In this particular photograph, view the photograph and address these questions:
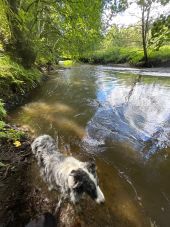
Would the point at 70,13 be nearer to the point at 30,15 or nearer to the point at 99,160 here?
the point at 30,15

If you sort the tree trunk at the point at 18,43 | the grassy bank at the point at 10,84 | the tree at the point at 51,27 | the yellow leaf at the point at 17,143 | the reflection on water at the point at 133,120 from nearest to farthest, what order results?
the yellow leaf at the point at 17,143 → the reflection on water at the point at 133,120 → the grassy bank at the point at 10,84 → the tree at the point at 51,27 → the tree trunk at the point at 18,43

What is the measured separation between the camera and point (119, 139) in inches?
193

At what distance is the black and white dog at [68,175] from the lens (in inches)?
105

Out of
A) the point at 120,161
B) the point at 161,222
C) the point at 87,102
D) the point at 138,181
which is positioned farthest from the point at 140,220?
the point at 87,102

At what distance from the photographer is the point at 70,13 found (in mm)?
8812

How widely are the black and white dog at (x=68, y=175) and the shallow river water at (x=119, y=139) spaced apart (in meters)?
0.39

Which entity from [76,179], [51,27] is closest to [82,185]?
[76,179]

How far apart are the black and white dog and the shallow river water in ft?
1.29

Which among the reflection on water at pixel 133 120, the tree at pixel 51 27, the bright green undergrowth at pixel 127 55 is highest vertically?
the tree at pixel 51 27

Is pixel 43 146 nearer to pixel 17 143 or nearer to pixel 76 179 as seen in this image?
pixel 17 143

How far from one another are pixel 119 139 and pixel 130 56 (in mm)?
20110

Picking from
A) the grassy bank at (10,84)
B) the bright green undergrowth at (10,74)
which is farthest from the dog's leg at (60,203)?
the bright green undergrowth at (10,74)

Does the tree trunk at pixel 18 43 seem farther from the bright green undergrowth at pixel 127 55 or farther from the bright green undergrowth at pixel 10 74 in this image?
the bright green undergrowth at pixel 127 55

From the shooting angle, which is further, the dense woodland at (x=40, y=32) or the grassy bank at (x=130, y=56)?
the grassy bank at (x=130, y=56)
